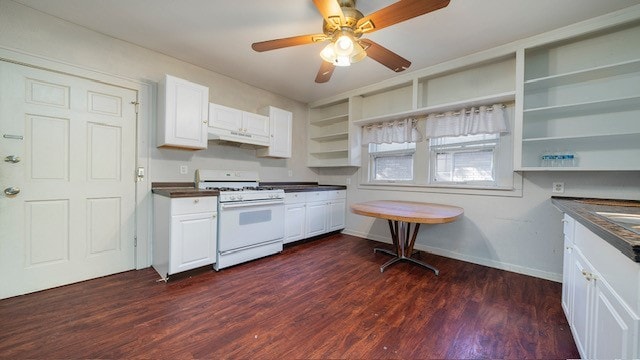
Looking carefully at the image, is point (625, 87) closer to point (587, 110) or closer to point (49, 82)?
point (587, 110)

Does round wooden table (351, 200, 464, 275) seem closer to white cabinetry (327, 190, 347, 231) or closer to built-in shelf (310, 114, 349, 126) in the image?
white cabinetry (327, 190, 347, 231)

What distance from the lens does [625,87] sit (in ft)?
7.00

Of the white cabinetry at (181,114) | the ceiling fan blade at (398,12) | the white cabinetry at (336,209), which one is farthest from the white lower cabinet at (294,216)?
the ceiling fan blade at (398,12)

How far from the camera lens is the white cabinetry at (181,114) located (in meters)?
2.58

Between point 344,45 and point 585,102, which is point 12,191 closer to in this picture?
point 344,45

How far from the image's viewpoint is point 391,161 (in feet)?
12.7

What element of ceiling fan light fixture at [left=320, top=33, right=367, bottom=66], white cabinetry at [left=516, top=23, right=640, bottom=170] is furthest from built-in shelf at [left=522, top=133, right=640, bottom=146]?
ceiling fan light fixture at [left=320, top=33, right=367, bottom=66]

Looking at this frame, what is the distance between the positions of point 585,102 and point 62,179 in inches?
193

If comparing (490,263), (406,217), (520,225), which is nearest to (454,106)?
(520,225)

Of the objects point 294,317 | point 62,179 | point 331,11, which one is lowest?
point 294,317

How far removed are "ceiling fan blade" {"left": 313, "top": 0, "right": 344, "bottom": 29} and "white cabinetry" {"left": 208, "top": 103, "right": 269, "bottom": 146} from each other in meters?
1.88

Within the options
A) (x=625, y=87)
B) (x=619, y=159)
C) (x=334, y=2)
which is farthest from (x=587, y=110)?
(x=334, y=2)

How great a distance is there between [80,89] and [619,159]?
514 cm

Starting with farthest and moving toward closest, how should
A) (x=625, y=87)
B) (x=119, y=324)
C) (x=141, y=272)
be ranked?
(x=141, y=272) < (x=625, y=87) < (x=119, y=324)
